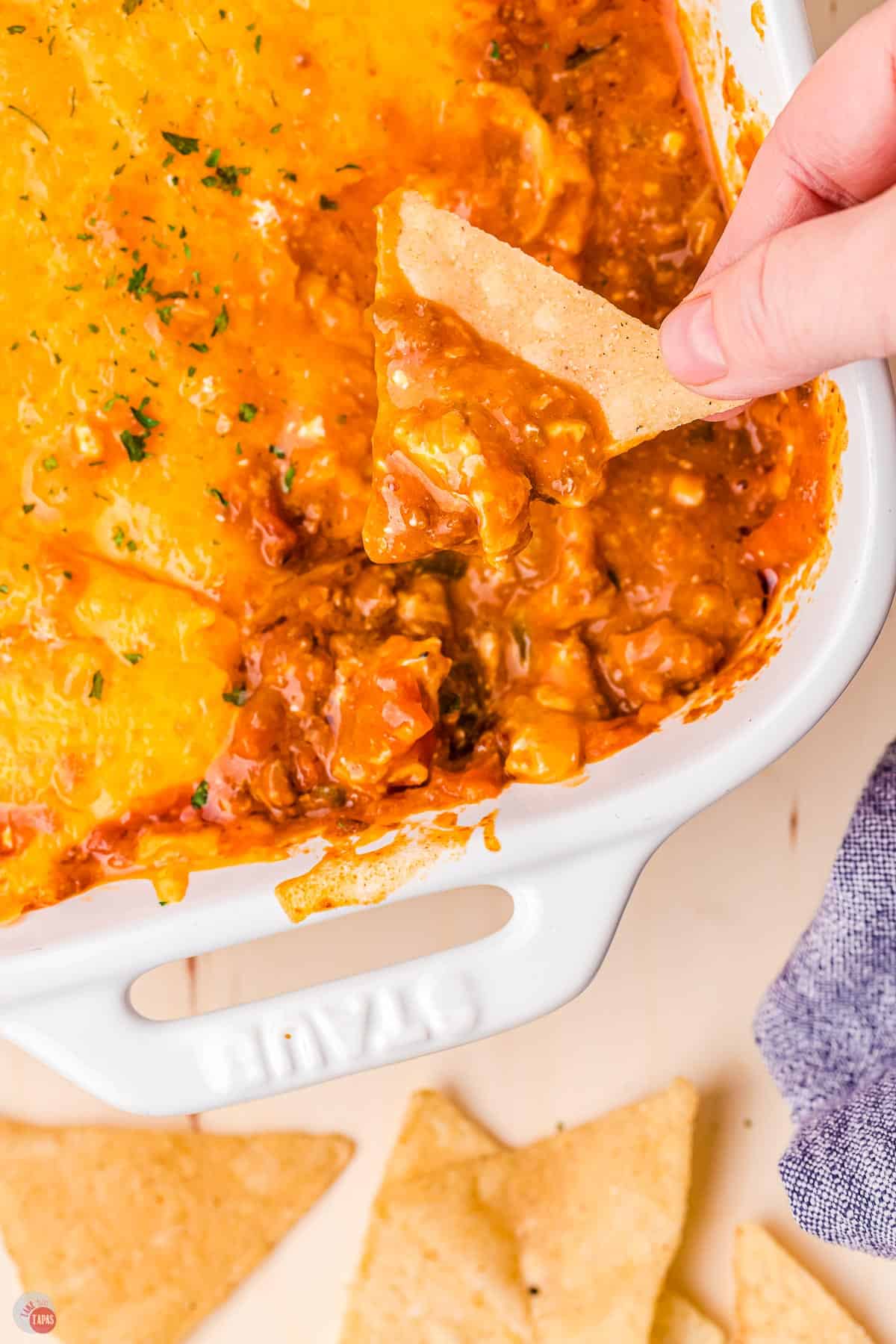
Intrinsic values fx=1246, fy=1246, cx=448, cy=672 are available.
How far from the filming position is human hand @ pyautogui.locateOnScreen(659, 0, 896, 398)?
1.06 metres

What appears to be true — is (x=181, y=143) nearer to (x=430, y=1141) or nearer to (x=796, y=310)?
(x=796, y=310)

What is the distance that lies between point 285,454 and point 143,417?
0.57 ft

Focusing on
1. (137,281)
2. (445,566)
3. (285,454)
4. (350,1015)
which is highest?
(137,281)

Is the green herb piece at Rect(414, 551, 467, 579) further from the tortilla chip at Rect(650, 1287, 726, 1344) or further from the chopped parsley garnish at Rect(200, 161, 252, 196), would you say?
the tortilla chip at Rect(650, 1287, 726, 1344)

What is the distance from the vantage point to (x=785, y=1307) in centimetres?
174

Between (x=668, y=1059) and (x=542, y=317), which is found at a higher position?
(x=542, y=317)

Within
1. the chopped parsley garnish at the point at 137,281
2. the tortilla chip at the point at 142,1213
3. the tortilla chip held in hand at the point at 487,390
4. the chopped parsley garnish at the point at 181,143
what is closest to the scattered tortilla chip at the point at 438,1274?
the tortilla chip at the point at 142,1213

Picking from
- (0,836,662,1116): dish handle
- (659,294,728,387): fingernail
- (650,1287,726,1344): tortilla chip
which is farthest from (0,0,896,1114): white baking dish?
(650,1287,726,1344): tortilla chip

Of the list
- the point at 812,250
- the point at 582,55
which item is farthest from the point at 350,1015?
the point at 582,55

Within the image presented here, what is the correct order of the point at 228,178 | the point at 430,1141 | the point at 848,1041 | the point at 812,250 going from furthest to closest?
the point at 430,1141 < the point at 848,1041 < the point at 228,178 < the point at 812,250

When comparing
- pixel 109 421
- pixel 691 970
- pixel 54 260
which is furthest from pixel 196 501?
pixel 691 970

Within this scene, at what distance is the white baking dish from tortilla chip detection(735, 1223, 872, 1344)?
65 centimetres

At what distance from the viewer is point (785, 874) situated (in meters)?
1.82

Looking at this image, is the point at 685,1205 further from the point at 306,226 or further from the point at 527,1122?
the point at 306,226
